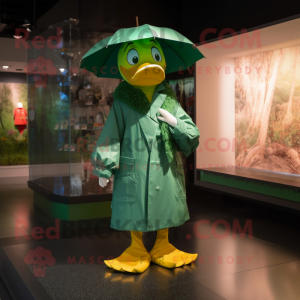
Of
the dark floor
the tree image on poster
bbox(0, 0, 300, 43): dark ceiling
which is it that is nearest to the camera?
the dark floor

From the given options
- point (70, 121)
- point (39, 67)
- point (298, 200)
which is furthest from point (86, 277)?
point (39, 67)

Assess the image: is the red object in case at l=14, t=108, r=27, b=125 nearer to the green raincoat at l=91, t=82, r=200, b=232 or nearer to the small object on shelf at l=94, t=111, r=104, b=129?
the small object on shelf at l=94, t=111, r=104, b=129

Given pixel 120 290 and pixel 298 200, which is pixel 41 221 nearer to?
pixel 120 290

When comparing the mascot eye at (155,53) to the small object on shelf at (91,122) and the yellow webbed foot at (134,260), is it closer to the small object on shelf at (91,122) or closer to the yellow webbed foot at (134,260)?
the yellow webbed foot at (134,260)

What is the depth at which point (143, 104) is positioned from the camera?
2625 millimetres

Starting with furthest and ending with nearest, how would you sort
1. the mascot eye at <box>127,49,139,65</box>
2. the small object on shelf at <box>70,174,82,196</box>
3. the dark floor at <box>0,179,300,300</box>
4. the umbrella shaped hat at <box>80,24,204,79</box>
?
the small object on shelf at <box>70,174,82,196</box>, the mascot eye at <box>127,49,139,65</box>, the umbrella shaped hat at <box>80,24,204,79</box>, the dark floor at <box>0,179,300,300</box>

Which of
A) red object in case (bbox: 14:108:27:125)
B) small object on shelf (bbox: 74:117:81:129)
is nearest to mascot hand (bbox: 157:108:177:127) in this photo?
small object on shelf (bbox: 74:117:81:129)

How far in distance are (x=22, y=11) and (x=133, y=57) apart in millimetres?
3624

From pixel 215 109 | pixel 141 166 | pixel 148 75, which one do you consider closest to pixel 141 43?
pixel 148 75

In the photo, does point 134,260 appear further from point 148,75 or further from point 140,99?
point 148,75

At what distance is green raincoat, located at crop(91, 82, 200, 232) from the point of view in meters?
2.54

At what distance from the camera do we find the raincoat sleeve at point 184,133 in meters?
2.54

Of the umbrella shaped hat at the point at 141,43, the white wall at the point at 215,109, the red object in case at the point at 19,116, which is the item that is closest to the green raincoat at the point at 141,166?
the umbrella shaped hat at the point at 141,43

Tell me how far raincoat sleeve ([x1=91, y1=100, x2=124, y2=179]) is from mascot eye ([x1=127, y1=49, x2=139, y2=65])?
1.00ft
